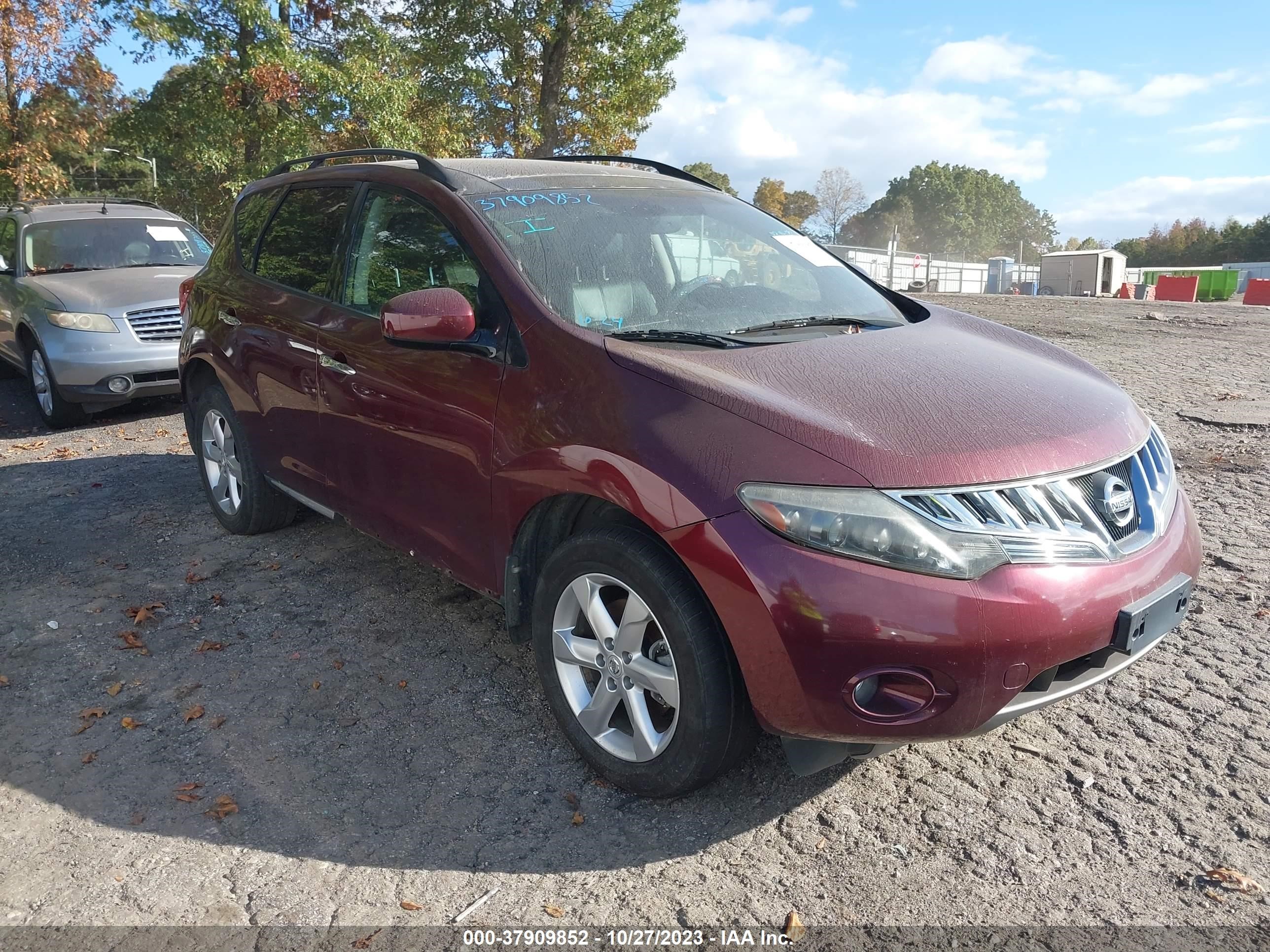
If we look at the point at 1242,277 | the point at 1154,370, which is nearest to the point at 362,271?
the point at 1154,370

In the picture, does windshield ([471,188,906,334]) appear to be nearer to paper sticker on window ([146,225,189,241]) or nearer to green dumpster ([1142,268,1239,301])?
paper sticker on window ([146,225,189,241])

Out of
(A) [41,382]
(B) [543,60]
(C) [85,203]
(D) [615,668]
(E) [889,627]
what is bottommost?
(D) [615,668]

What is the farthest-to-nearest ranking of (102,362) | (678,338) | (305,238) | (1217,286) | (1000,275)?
(1000,275), (1217,286), (102,362), (305,238), (678,338)

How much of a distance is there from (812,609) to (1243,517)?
3.96 metres

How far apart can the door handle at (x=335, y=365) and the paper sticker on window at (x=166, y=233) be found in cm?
668

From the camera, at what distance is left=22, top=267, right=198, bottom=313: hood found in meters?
7.98

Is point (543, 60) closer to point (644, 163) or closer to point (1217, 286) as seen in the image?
point (644, 163)

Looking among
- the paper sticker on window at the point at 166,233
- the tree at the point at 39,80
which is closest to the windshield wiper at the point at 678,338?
the paper sticker on window at the point at 166,233

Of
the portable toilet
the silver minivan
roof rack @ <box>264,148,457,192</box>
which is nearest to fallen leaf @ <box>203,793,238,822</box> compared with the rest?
roof rack @ <box>264,148,457,192</box>

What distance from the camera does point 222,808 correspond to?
2.82 meters

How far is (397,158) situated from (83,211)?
23.3 feet

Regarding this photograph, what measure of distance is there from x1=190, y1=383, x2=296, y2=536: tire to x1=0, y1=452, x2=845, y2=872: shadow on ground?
137mm

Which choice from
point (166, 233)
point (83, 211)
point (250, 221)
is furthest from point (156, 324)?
point (250, 221)

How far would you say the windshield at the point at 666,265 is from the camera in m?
3.17
